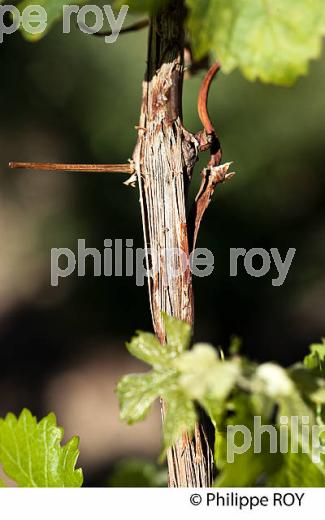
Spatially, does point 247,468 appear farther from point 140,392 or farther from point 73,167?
point 73,167

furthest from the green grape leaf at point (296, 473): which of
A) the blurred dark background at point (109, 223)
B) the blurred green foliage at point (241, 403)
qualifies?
the blurred dark background at point (109, 223)

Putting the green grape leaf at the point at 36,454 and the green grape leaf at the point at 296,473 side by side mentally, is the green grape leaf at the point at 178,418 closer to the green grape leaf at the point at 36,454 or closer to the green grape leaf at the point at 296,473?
the green grape leaf at the point at 296,473

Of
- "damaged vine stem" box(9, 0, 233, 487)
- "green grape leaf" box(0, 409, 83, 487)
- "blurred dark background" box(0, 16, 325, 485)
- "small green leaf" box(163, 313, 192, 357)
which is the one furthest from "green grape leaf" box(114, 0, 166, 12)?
"blurred dark background" box(0, 16, 325, 485)

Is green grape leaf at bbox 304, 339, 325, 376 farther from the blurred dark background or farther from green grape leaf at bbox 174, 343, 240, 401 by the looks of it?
the blurred dark background

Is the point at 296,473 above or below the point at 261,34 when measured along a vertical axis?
below

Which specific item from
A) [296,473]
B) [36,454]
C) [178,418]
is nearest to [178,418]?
[178,418]
